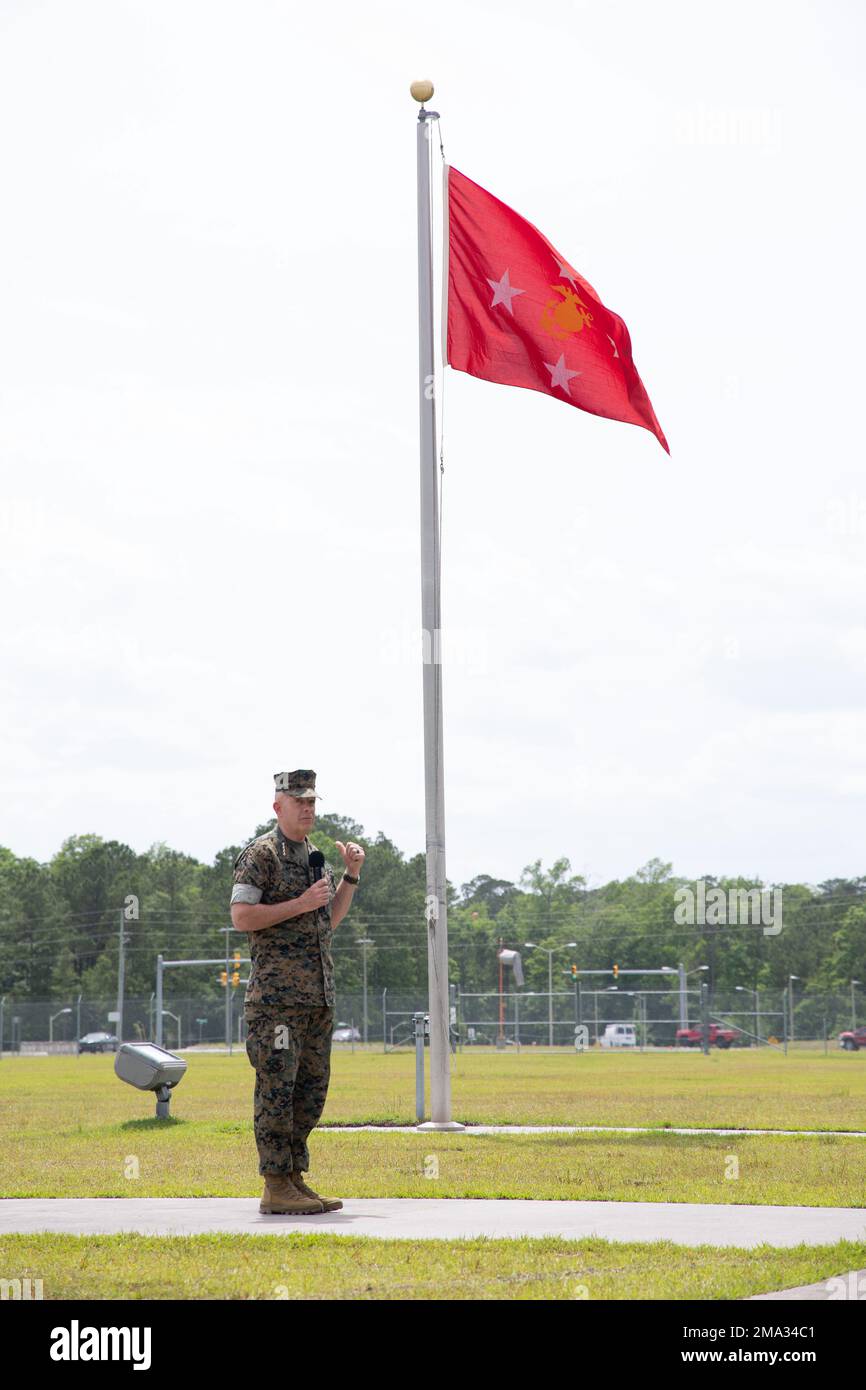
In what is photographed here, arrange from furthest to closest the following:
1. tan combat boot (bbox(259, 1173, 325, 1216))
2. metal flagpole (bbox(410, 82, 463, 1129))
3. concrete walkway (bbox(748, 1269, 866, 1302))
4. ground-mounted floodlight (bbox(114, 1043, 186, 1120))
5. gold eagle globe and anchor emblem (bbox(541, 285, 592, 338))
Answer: gold eagle globe and anchor emblem (bbox(541, 285, 592, 338)), ground-mounted floodlight (bbox(114, 1043, 186, 1120)), metal flagpole (bbox(410, 82, 463, 1129)), tan combat boot (bbox(259, 1173, 325, 1216)), concrete walkway (bbox(748, 1269, 866, 1302))

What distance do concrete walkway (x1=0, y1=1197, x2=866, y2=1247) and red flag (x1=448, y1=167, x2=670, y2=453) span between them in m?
8.73

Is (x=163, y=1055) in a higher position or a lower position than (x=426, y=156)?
lower

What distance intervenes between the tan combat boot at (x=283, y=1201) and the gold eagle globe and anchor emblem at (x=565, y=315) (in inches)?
381

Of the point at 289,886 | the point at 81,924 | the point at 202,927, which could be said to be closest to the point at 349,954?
the point at 202,927

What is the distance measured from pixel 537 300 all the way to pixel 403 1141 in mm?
7661

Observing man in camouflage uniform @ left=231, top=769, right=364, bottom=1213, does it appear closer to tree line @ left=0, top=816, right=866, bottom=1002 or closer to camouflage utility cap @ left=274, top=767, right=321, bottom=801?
camouflage utility cap @ left=274, top=767, right=321, bottom=801

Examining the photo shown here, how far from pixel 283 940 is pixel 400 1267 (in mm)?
2437

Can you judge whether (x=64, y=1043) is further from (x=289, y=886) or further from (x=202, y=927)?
(x=289, y=886)

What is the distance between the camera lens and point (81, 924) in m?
127

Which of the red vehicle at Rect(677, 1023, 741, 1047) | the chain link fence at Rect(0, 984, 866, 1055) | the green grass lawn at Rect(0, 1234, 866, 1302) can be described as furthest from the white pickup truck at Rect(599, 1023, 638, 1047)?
the green grass lawn at Rect(0, 1234, 866, 1302)

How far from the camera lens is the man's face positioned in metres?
8.78

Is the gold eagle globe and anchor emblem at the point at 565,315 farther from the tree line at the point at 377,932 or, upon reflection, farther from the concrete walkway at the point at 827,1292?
the tree line at the point at 377,932

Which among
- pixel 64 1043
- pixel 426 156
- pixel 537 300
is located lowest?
pixel 64 1043
